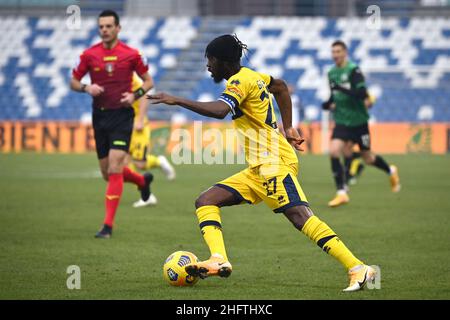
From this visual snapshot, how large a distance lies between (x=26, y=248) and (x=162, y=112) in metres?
23.6

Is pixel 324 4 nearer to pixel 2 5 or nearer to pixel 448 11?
pixel 448 11

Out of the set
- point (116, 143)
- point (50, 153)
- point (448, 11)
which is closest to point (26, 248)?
point (116, 143)

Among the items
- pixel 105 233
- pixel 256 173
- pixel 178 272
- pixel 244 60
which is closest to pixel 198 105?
pixel 256 173

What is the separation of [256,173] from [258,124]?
16.3 inches

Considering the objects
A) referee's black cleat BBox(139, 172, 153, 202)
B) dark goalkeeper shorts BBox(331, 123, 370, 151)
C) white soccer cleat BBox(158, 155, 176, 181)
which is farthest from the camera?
white soccer cleat BBox(158, 155, 176, 181)

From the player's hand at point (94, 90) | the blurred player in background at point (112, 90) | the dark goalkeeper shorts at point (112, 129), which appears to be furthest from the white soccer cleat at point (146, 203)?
→ the player's hand at point (94, 90)

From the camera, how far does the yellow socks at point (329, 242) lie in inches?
290

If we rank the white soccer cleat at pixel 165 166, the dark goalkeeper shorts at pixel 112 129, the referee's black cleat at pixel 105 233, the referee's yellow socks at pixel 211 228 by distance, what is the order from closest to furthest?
the referee's yellow socks at pixel 211 228, the referee's black cleat at pixel 105 233, the dark goalkeeper shorts at pixel 112 129, the white soccer cleat at pixel 165 166

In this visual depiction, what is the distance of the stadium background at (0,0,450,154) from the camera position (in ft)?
106

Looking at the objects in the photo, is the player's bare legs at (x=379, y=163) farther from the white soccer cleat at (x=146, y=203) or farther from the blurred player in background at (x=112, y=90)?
the blurred player in background at (x=112, y=90)

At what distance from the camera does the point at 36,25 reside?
Answer: 3662 cm

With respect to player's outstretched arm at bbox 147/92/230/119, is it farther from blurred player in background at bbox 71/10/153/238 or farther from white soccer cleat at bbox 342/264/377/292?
blurred player in background at bbox 71/10/153/238

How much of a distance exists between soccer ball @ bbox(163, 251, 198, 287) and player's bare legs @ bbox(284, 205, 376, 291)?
3.07 feet

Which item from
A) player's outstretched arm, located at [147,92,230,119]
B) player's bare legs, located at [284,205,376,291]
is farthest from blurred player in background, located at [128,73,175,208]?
player's outstretched arm, located at [147,92,230,119]
